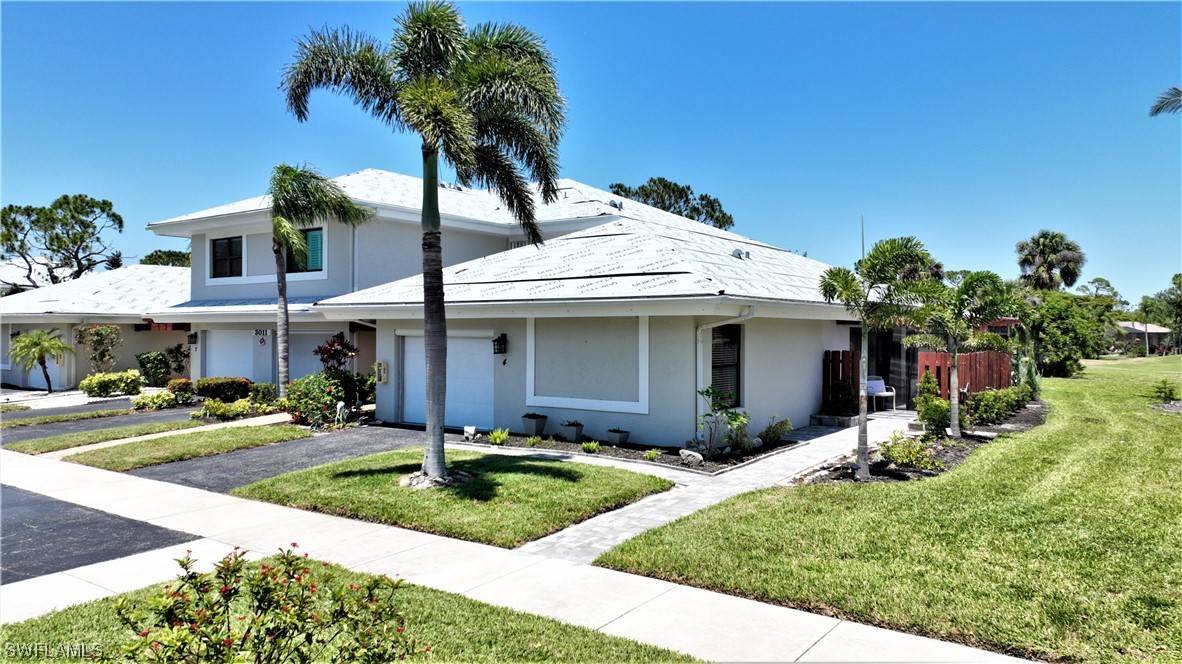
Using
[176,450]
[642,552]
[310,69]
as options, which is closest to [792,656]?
[642,552]

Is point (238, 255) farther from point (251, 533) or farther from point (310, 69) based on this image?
point (251, 533)

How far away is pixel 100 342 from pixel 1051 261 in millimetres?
59892

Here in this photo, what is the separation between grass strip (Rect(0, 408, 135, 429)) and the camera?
17.7 m

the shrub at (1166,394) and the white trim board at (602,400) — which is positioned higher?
the white trim board at (602,400)

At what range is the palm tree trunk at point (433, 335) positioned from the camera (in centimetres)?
1012

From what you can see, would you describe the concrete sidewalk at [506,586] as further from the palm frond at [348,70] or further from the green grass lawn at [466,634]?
the palm frond at [348,70]

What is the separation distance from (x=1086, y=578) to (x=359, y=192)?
2065cm

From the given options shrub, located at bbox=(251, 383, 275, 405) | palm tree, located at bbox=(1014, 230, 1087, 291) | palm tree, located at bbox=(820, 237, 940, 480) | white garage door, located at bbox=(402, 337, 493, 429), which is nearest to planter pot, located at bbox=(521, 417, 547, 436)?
white garage door, located at bbox=(402, 337, 493, 429)

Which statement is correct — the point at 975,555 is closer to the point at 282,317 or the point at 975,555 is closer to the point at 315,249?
the point at 282,317

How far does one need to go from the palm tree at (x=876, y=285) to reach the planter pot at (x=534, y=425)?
630cm

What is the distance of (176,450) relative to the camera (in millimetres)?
13469

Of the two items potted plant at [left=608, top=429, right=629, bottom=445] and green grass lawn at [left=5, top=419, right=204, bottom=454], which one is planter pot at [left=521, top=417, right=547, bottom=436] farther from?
green grass lawn at [left=5, top=419, right=204, bottom=454]

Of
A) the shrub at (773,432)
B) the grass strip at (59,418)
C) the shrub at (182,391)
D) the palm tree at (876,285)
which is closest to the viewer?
the palm tree at (876,285)

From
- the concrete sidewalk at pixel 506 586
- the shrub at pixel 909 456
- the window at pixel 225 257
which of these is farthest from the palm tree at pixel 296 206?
the shrub at pixel 909 456
